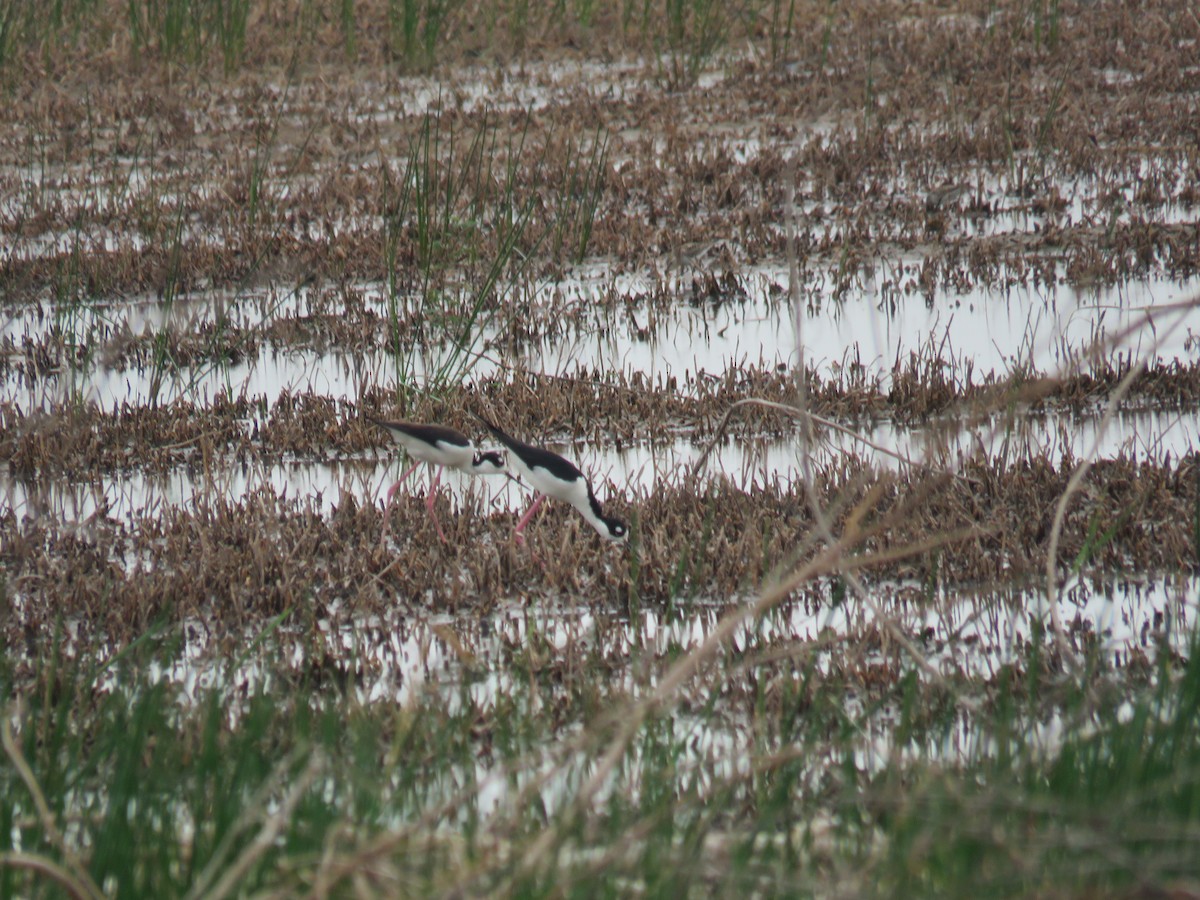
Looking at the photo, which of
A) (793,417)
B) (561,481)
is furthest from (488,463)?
(793,417)

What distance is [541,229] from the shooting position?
9516 mm

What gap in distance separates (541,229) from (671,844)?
699 centimetres

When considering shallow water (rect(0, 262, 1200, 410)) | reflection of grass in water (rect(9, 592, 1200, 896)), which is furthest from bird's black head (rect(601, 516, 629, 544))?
shallow water (rect(0, 262, 1200, 410))

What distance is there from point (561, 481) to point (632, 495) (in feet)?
2.67

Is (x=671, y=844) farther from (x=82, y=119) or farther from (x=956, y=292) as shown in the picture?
(x=82, y=119)

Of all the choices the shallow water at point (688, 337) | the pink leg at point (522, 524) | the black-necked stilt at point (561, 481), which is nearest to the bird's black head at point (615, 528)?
the black-necked stilt at point (561, 481)

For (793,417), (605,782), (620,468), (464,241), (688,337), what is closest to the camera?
(605,782)

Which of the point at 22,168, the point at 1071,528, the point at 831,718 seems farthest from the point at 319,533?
the point at 22,168

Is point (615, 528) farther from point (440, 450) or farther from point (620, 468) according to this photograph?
point (620, 468)

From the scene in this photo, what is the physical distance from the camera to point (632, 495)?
560cm

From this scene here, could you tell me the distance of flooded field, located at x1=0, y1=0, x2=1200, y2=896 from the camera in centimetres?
284

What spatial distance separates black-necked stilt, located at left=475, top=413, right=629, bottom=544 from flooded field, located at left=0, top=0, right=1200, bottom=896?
0.44 ft

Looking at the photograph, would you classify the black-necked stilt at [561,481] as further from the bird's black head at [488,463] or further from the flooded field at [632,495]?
the bird's black head at [488,463]

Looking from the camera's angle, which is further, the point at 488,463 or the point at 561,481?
the point at 488,463
